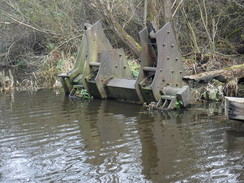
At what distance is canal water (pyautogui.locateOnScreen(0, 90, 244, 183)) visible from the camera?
5.68 meters

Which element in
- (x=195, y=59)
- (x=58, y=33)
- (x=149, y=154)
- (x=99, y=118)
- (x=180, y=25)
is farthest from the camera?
(x=58, y=33)

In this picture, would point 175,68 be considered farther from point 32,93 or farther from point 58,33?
point 58,33

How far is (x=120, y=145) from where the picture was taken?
280 inches

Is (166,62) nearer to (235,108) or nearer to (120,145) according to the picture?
(235,108)

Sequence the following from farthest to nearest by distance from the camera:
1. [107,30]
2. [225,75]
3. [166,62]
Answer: [107,30] < [225,75] < [166,62]

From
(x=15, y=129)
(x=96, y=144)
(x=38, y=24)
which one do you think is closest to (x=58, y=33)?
(x=38, y=24)

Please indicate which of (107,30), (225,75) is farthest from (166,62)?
(107,30)

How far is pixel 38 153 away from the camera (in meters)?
6.88

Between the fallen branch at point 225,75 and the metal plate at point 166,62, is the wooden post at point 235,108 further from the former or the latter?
the fallen branch at point 225,75

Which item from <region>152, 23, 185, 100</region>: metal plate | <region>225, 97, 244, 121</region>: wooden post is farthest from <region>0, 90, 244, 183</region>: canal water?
<region>152, 23, 185, 100</region>: metal plate

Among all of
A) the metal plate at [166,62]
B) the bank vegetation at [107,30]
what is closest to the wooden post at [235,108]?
the metal plate at [166,62]

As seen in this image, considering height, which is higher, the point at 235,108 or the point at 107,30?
the point at 107,30

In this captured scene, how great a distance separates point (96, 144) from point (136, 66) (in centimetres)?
734

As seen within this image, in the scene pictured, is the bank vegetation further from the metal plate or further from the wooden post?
the wooden post
